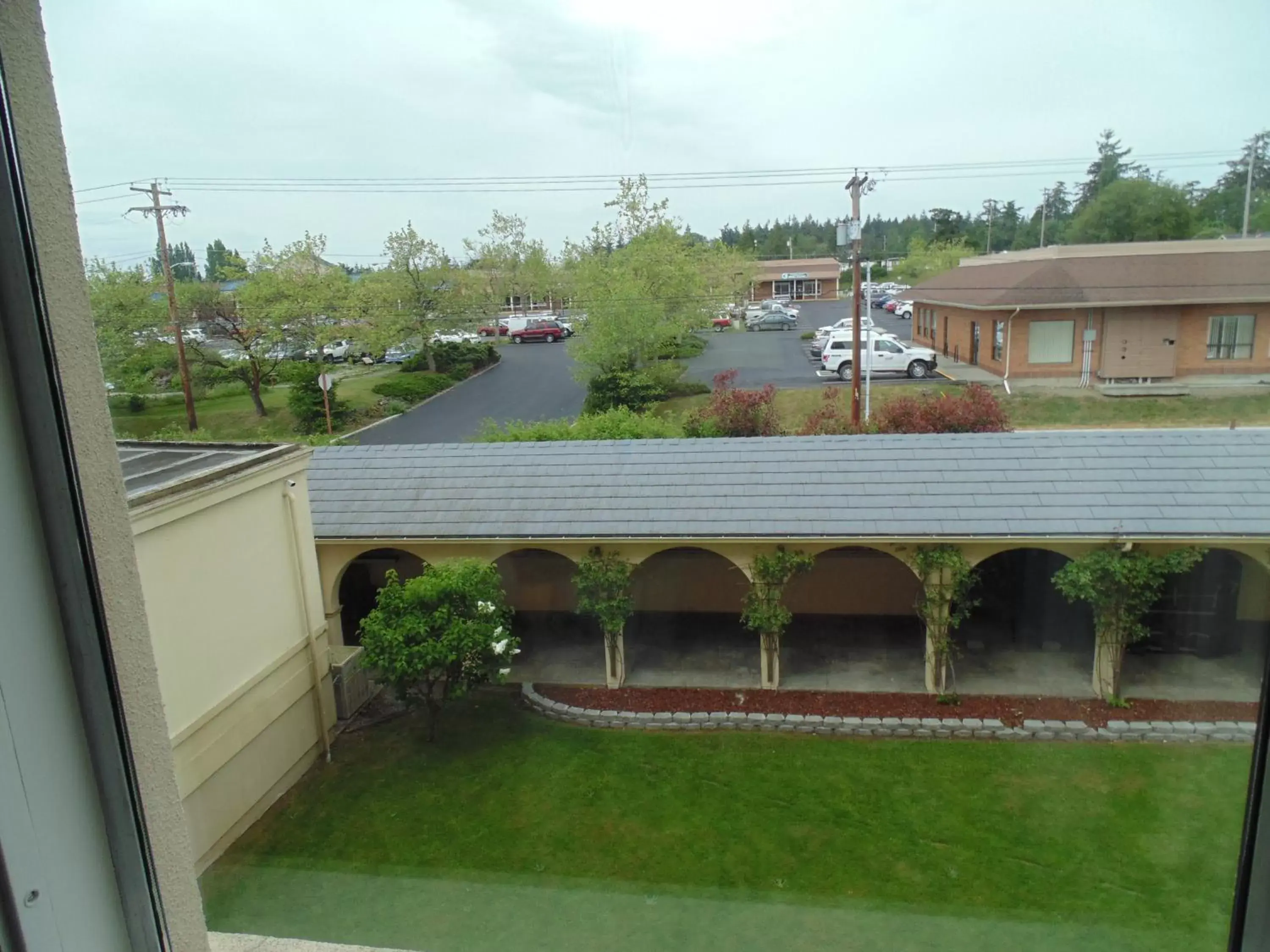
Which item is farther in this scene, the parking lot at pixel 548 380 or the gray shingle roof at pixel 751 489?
the parking lot at pixel 548 380

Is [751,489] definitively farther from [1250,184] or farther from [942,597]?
[1250,184]

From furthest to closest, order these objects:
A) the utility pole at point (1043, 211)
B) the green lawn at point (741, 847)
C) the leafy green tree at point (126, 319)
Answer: the utility pole at point (1043, 211)
the green lawn at point (741, 847)
the leafy green tree at point (126, 319)

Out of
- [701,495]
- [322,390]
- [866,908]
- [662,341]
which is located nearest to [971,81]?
[866,908]

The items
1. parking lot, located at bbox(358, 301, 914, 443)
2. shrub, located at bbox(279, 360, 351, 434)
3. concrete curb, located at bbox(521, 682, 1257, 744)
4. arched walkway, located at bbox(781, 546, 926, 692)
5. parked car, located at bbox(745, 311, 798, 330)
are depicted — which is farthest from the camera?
parked car, located at bbox(745, 311, 798, 330)

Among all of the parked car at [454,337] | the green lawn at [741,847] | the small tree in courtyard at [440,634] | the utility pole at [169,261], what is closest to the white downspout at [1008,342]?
the green lawn at [741,847]

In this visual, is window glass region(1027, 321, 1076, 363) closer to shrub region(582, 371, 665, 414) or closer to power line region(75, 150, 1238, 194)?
power line region(75, 150, 1238, 194)

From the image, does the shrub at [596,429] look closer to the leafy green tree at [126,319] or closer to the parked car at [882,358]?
the parked car at [882,358]

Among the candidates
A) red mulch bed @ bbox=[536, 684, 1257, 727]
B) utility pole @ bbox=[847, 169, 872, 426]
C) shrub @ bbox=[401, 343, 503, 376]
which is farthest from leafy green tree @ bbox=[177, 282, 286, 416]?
red mulch bed @ bbox=[536, 684, 1257, 727]
